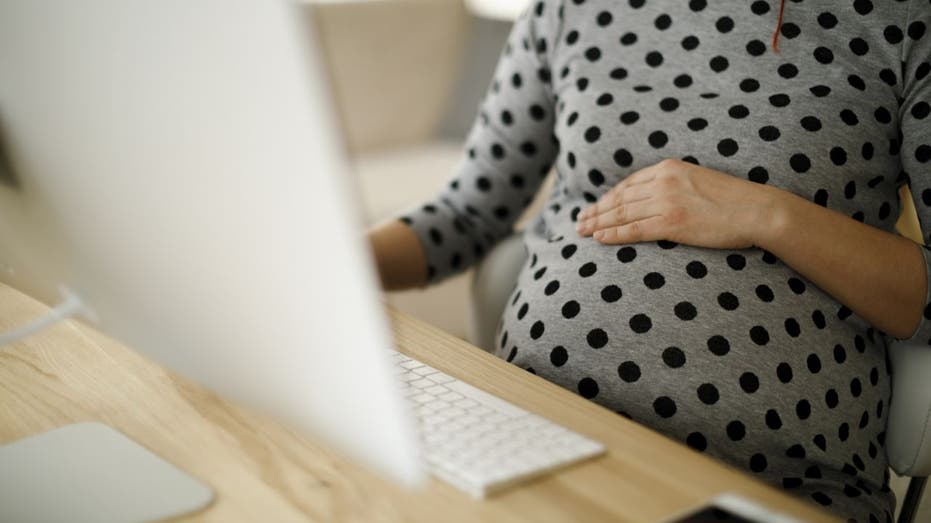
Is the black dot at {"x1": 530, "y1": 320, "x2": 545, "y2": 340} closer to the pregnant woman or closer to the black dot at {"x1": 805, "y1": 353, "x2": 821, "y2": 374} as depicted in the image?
the pregnant woman

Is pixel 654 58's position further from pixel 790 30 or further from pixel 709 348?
pixel 709 348

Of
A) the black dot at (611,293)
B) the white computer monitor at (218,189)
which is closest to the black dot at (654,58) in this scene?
the black dot at (611,293)

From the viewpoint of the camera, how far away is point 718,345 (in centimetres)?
92

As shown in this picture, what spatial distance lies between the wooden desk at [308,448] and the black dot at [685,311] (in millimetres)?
216

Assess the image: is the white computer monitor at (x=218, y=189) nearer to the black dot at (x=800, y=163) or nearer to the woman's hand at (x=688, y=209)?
the woman's hand at (x=688, y=209)

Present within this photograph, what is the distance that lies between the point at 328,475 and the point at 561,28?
77cm

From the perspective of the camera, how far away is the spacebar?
0.71m

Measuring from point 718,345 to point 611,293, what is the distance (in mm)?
125

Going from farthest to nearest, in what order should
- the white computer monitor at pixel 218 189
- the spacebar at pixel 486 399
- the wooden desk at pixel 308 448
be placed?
the spacebar at pixel 486 399 → the wooden desk at pixel 308 448 → the white computer monitor at pixel 218 189

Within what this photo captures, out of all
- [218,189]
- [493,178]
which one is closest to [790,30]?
[493,178]

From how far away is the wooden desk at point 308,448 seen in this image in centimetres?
60

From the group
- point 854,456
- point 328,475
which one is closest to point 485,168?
point 854,456

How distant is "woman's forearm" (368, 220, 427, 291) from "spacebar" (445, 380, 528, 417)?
18.3 inches

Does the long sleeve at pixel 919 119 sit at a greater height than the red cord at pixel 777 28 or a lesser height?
lesser
